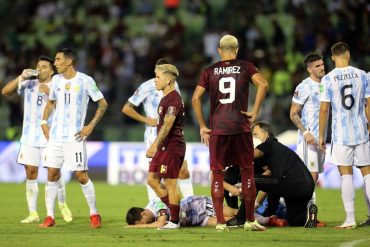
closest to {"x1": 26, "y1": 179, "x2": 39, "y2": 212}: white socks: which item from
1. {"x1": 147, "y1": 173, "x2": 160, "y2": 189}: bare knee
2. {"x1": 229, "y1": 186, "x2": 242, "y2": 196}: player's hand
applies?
{"x1": 147, "y1": 173, "x2": 160, "y2": 189}: bare knee

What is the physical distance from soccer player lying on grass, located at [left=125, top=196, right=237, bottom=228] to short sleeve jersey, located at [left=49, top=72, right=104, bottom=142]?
1358 millimetres

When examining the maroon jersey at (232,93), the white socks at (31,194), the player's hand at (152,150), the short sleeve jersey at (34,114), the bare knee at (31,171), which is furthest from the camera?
the bare knee at (31,171)

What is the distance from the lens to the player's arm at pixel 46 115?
42.1 ft

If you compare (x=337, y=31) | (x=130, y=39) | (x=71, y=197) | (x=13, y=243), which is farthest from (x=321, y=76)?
(x=130, y=39)

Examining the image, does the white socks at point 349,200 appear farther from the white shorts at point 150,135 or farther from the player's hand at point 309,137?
the white shorts at point 150,135

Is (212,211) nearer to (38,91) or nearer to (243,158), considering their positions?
(243,158)

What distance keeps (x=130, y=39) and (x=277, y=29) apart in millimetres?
4278

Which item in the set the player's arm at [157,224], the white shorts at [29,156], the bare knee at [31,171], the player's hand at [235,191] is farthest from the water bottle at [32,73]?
the player's hand at [235,191]

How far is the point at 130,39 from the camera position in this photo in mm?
26469

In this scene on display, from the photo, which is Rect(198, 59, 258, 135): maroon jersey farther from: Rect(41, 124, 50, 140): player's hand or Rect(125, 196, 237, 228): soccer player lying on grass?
Rect(41, 124, 50, 140): player's hand

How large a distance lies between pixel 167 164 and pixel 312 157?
255cm

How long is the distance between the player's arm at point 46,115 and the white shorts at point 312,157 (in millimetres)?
3645

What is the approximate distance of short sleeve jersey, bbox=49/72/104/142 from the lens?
40.9 feet

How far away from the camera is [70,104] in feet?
40.9
